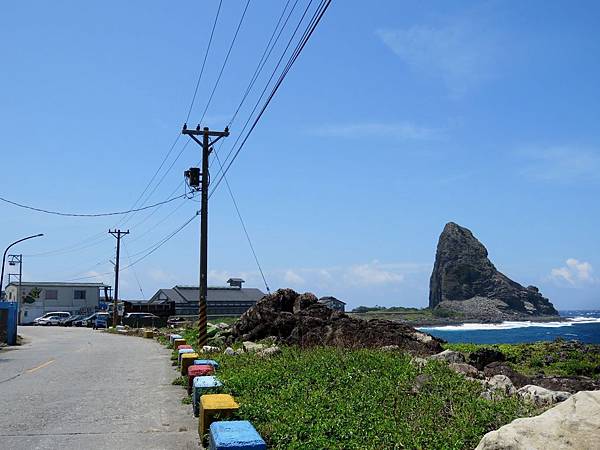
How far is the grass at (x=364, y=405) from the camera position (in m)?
7.16

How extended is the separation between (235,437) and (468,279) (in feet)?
560

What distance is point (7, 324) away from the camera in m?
33.1

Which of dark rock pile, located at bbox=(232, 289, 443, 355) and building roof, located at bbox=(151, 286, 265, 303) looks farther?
building roof, located at bbox=(151, 286, 265, 303)

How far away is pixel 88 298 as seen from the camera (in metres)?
92.3

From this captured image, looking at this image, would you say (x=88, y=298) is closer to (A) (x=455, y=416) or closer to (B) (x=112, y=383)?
(B) (x=112, y=383)

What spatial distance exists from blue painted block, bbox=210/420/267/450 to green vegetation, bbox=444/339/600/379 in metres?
14.4

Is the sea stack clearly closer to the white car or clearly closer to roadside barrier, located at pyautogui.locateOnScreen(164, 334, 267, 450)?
the white car

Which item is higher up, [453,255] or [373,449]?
[453,255]

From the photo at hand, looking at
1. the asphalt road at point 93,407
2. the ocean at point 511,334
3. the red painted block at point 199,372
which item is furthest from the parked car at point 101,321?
the red painted block at point 199,372

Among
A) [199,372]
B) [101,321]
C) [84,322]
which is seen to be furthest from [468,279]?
[199,372]

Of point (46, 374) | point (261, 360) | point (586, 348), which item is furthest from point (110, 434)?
point (586, 348)

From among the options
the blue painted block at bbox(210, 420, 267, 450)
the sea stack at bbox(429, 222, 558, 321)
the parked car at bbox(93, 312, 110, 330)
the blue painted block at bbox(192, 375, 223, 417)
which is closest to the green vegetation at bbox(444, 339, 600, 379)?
the blue painted block at bbox(192, 375, 223, 417)

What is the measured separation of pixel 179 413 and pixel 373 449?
5.63 meters

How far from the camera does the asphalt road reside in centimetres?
905
